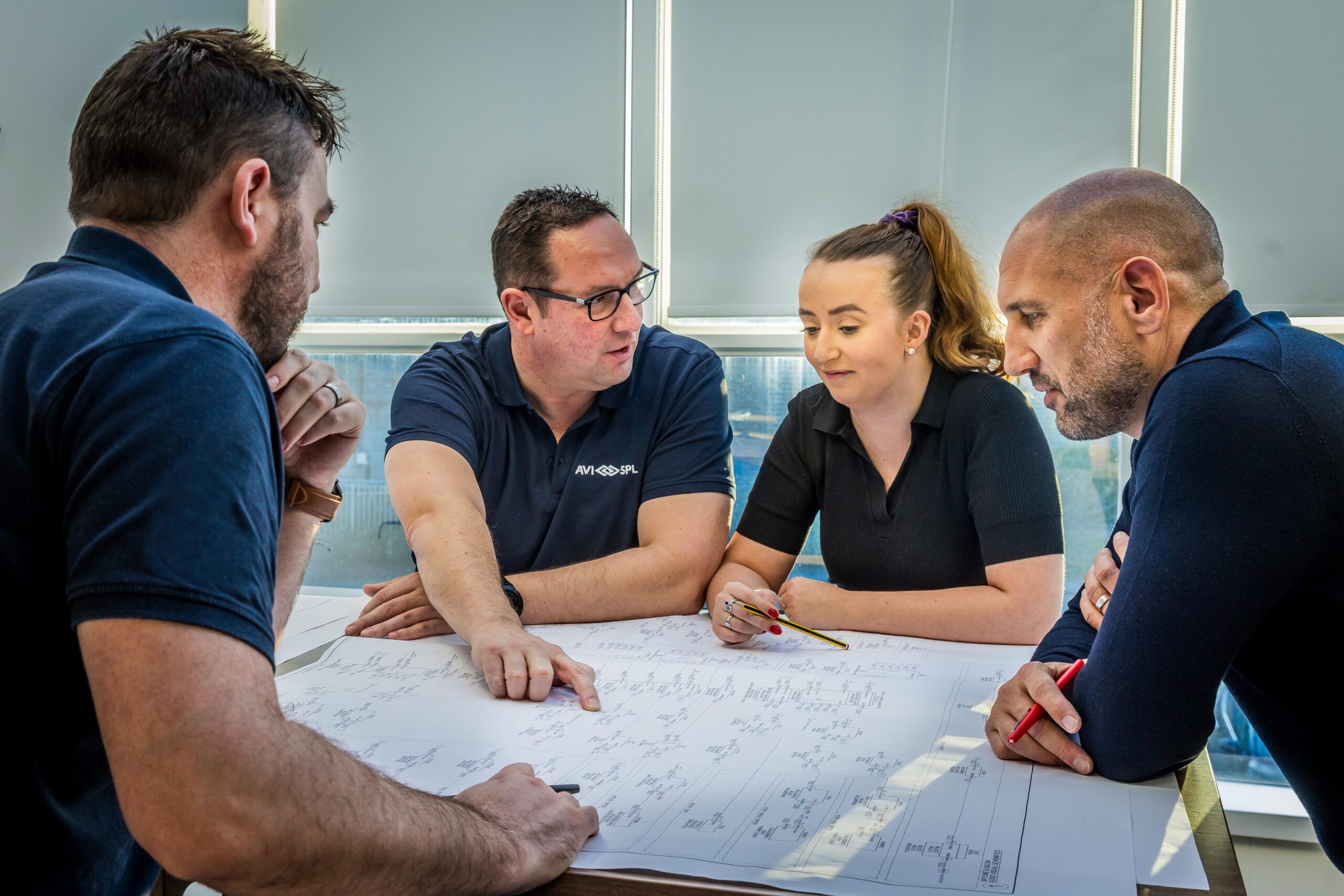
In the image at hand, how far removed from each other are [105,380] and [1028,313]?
3.87ft

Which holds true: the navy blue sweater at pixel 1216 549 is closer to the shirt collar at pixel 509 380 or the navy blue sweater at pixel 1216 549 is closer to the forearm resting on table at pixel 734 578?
the forearm resting on table at pixel 734 578

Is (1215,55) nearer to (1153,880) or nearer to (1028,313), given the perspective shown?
(1028,313)

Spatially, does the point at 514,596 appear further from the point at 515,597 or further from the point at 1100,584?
the point at 1100,584

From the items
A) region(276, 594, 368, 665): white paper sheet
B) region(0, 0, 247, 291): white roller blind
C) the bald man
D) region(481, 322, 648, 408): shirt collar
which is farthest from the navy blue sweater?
region(0, 0, 247, 291): white roller blind

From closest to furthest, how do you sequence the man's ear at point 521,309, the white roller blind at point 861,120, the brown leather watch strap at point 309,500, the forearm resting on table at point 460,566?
the brown leather watch strap at point 309,500
the forearm resting on table at point 460,566
the man's ear at point 521,309
the white roller blind at point 861,120

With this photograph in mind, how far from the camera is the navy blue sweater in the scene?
970 mm

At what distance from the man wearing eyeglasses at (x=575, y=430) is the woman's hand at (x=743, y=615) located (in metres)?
0.26

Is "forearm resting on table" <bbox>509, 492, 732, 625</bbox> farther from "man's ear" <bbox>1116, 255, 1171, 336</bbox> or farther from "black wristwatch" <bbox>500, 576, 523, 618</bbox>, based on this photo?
"man's ear" <bbox>1116, 255, 1171, 336</bbox>

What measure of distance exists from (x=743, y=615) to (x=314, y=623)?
811mm

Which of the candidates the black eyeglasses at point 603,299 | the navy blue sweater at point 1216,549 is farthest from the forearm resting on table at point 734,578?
the navy blue sweater at point 1216,549

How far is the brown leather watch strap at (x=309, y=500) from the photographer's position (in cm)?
137

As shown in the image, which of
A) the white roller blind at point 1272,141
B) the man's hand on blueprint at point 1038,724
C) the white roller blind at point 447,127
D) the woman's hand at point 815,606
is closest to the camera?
the man's hand on blueprint at point 1038,724

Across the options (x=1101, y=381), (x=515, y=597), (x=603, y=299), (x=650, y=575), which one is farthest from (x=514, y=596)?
(x=1101, y=381)

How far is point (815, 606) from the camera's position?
1675mm
